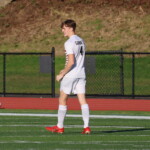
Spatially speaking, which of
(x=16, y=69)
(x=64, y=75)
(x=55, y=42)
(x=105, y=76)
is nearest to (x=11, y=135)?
(x=64, y=75)

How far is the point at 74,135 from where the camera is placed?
15758 mm

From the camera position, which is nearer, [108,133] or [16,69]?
[108,133]

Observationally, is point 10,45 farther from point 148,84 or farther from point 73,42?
point 73,42

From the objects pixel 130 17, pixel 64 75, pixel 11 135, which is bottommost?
pixel 11 135

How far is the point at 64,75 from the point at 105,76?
80.7ft

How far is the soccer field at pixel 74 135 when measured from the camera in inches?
556

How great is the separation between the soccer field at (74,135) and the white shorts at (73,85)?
81 cm

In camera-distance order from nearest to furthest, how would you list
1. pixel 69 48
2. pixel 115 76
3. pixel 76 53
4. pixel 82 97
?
1. pixel 69 48
2. pixel 76 53
3. pixel 82 97
4. pixel 115 76

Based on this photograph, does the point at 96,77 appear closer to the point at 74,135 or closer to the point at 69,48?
the point at 74,135

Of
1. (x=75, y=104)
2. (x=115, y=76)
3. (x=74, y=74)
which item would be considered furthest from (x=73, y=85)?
(x=115, y=76)

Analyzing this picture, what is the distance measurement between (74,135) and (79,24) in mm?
36292

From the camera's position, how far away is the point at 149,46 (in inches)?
1836

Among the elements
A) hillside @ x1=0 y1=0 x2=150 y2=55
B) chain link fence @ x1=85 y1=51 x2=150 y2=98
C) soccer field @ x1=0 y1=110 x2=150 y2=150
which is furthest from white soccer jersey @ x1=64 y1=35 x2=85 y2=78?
hillside @ x1=0 y1=0 x2=150 y2=55

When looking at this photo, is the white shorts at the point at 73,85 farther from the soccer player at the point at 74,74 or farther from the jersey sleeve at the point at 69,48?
the jersey sleeve at the point at 69,48
